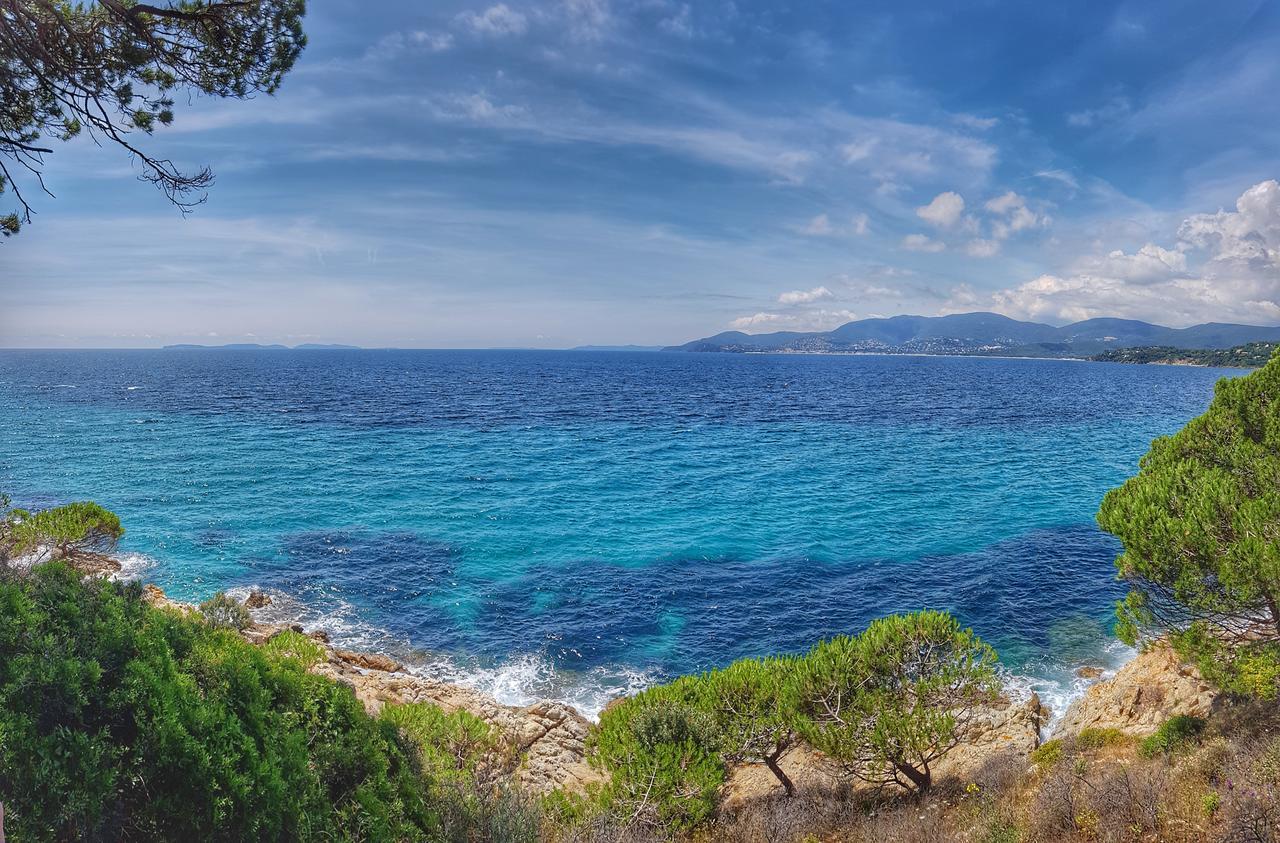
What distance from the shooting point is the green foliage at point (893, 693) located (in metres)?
14.5

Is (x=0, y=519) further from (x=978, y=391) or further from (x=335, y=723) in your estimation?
(x=978, y=391)

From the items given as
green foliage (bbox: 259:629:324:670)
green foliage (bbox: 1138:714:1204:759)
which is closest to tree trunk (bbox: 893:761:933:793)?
green foliage (bbox: 1138:714:1204:759)

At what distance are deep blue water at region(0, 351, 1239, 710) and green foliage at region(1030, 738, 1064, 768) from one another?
6773mm

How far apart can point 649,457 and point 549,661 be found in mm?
34735

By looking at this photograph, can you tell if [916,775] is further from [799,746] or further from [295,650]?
[295,650]

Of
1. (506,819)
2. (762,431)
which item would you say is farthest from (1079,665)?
(762,431)

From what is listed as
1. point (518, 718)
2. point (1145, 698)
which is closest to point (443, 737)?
point (518, 718)

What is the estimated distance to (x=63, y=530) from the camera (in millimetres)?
21922

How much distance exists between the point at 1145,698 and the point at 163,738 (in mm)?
23544

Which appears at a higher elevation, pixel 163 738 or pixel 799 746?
pixel 163 738

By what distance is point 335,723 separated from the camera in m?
10.3

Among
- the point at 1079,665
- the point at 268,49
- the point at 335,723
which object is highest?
the point at 268,49

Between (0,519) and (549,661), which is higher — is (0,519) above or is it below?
above

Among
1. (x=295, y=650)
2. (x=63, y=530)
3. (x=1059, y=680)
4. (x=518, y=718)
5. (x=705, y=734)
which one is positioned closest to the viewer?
(x=295, y=650)
